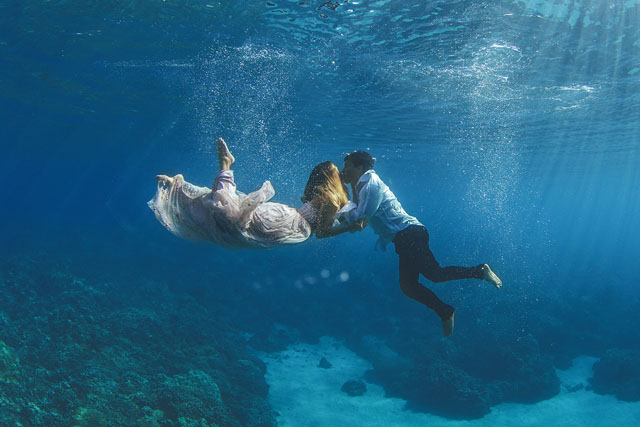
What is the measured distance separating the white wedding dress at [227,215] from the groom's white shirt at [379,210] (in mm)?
719

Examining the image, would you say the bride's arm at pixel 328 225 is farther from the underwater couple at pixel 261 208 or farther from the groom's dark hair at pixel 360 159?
the groom's dark hair at pixel 360 159

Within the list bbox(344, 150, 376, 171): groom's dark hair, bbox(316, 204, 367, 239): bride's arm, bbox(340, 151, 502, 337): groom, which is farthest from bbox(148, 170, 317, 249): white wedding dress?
bbox(340, 151, 502, 337): groom

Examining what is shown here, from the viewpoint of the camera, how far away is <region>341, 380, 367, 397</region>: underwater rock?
1305 cm

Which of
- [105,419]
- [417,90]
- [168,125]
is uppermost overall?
[168,125]

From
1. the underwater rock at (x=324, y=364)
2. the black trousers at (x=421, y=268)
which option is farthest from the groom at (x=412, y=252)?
the underwater rock at (x=324, y=364)

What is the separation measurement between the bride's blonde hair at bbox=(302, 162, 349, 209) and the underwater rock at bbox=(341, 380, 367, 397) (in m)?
11.3

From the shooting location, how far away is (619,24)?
9.59 meters

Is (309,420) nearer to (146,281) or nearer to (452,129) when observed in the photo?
(146,281)

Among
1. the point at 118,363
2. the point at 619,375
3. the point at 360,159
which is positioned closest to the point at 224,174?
the point at 360,159

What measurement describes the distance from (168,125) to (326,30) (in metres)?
19.5

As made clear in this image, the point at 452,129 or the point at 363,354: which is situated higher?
the point at 452,129

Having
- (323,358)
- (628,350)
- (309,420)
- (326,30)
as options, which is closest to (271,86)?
(326,30)

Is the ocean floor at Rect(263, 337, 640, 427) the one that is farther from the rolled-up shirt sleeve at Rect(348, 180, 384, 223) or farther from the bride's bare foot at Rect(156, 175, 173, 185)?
the bride's bare foot at Rect(156, 175, 173, 185)

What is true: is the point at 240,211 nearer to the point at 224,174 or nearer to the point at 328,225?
the point at 224,174
